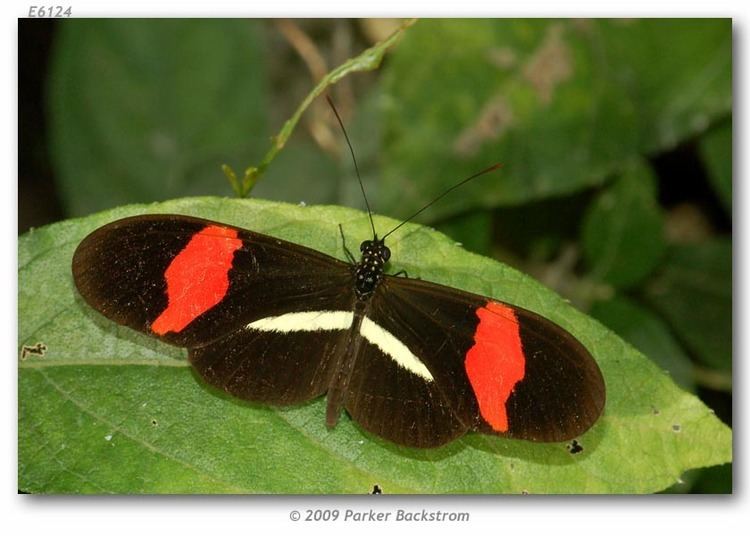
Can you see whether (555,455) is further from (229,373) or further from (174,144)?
(174,144)

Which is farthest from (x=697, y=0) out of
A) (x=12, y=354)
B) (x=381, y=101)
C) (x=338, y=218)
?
(x=12, y=354)

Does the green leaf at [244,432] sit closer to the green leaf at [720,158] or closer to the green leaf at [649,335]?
the green leaf at [649,335]

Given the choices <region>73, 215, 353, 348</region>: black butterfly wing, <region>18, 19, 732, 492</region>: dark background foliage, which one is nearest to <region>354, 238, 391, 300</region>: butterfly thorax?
<region>73, 215, 353, 348</region>: black butterfly wing

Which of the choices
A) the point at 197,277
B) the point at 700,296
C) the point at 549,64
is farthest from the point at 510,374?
the point at 700,296

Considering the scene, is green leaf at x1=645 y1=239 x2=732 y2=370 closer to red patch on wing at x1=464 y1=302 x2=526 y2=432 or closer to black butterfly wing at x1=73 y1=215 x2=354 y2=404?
red patch on wing at x1=464 y1=302 x2=526 y2=432

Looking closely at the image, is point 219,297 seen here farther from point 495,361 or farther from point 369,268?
point 495,361
